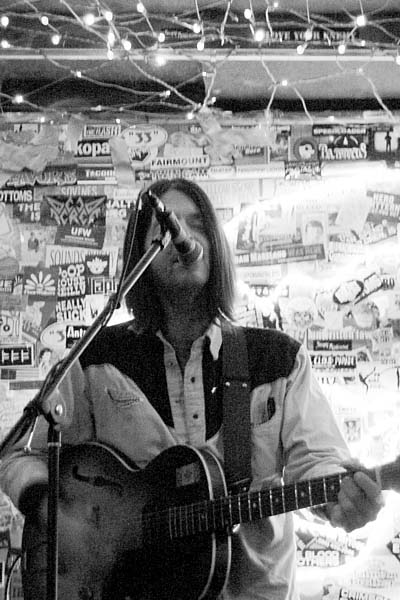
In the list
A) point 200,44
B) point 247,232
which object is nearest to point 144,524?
point 247,232

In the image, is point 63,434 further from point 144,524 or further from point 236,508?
point 236,508

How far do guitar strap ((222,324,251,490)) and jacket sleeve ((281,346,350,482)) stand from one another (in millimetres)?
89

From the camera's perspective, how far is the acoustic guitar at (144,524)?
1.60m

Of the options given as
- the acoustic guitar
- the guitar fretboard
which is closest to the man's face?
the acoustic guitar

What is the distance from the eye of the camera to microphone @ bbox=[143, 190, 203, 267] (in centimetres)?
142

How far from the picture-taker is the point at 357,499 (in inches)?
57.0

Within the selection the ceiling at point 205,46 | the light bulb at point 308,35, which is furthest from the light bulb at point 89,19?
the light bulb at point 308,35

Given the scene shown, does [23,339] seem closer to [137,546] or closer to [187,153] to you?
[187,153]

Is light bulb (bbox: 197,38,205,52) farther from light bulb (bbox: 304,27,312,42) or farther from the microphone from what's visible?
the microphone

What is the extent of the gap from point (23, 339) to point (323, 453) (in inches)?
52.3

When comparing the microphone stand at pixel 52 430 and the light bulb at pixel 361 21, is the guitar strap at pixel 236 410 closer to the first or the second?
the microphone stand at pixel 52 430

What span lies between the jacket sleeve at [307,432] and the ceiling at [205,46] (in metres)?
1.20

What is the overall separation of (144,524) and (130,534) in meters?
0.04

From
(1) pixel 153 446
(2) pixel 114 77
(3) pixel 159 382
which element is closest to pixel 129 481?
(1) pixel 153 446
